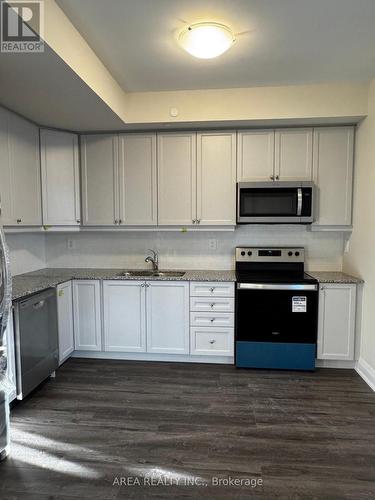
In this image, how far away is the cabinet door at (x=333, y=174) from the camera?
122 inches

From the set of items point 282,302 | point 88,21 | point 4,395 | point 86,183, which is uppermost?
point 88,21

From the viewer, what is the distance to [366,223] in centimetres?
287

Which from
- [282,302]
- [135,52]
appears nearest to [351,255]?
[282,302]

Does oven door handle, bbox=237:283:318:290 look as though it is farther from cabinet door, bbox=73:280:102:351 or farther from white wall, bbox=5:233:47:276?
white wall, bbox=5:233:47:276

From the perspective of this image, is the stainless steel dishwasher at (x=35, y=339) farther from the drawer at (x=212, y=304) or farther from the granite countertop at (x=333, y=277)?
the granite countertop at (x=333, y=277)

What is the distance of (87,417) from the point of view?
7.47 ft

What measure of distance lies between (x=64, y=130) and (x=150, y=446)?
298cm

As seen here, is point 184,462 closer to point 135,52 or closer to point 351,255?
point 351,255

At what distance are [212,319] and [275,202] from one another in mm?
1319

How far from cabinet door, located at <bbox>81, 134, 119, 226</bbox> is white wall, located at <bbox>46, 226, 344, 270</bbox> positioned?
37cm

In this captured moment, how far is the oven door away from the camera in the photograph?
2939 mm

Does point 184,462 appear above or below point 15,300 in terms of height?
below

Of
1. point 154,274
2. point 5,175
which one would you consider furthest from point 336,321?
point 5,175

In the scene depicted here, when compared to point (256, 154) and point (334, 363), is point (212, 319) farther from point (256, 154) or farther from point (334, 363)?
point (256, 154)
